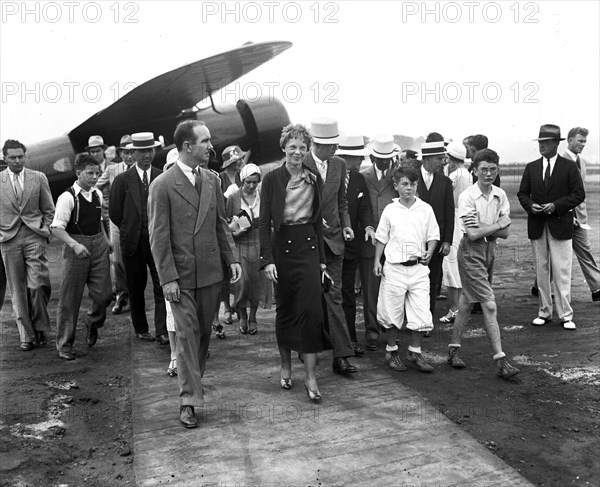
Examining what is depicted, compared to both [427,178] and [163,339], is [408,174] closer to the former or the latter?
[427,178]

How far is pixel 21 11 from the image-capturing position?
11.3m

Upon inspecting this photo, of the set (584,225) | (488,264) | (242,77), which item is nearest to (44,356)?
(488,264)

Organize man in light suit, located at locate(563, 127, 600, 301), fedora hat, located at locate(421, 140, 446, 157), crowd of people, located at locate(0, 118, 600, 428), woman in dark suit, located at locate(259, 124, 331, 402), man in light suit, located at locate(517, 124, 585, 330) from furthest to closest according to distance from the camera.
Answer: man in light suit, located at locate(563, 127, 600, 301)
man in light suit, located at locate(517, 124, 585, 330)
fedora hat, located at locate(421, 140, 446, 157)
woman in dark suit, located at locate(259, 124, 331, 402)
crowd of people, located at locate(0, 118, 600, 428)

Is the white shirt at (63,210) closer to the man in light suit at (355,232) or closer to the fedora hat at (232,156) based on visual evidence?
the fedora hat at (232,156)

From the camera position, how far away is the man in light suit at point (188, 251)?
158 inches

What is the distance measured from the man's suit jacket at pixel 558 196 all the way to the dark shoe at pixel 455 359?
194 cm

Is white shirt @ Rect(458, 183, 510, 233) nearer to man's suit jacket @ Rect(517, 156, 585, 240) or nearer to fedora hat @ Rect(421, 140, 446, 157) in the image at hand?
Answer: fedora hat @ Rect(421, 140, 446, 157)

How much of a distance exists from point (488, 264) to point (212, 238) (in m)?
2.27

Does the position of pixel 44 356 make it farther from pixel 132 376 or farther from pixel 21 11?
pixel 21 11

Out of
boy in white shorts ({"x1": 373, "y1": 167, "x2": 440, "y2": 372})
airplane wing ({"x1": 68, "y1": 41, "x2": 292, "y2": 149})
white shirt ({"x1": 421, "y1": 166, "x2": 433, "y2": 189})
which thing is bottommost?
boy in white shorts ({"x1": 373, "y1": 167, "x2": 440, "y2": 372})

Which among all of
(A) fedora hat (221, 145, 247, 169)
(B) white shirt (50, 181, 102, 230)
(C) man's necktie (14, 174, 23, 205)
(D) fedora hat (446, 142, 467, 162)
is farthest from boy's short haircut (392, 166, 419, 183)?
(C) man's necktie (14, 174, 23, 205)

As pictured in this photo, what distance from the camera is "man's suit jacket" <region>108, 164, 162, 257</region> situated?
6.00 meters

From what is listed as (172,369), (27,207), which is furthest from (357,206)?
(27,207)

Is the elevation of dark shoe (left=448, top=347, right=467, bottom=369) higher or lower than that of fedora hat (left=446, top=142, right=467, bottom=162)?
lower
